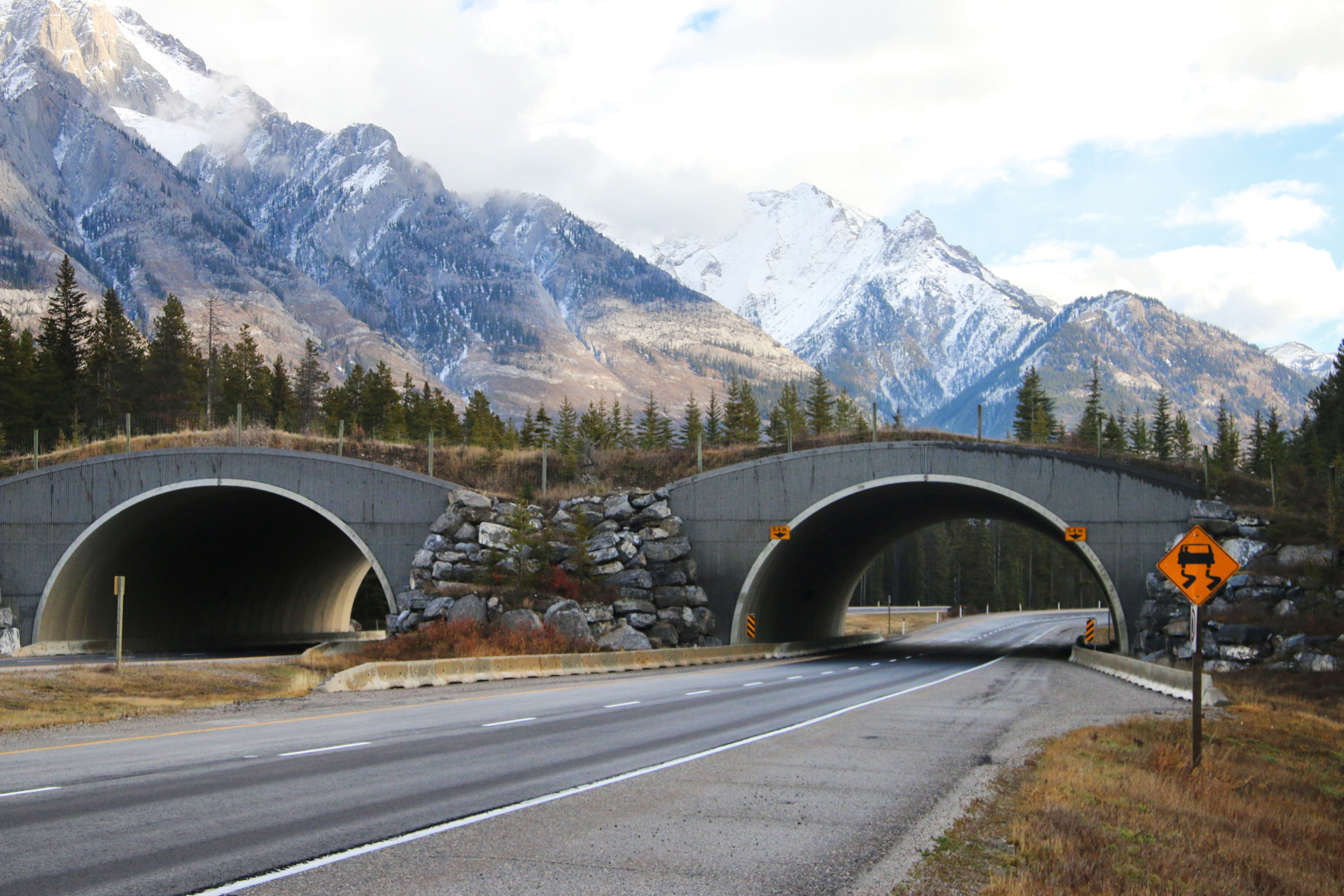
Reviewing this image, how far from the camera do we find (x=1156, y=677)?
90.0ft

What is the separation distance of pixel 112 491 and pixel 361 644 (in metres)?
12.1

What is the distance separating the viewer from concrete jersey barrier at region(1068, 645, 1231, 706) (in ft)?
79.5

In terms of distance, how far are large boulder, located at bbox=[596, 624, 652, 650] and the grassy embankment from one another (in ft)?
69.5

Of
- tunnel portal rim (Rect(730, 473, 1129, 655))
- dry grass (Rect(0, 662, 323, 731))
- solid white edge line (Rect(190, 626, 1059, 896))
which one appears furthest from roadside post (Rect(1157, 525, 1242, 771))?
tunnel portal rim (Rect(730, 473, 1129, 655))

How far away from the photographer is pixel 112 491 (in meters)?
39.6

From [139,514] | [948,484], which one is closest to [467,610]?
[139,514]

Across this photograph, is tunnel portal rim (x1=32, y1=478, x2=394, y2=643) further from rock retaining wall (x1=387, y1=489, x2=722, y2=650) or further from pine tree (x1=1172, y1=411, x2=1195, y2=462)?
pine tree (x1=1172, y1=411, x2=1195, y2=462)

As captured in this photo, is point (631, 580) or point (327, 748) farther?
point (631, 580)

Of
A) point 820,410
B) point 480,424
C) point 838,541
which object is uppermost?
point 820,410

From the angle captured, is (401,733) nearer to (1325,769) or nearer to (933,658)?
(1325,769)

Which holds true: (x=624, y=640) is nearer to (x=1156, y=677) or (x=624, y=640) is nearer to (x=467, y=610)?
(x=467, y=610)

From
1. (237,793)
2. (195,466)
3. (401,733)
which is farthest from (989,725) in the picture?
(195,466)

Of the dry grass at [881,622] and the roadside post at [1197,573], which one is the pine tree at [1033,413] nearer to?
the dry grass at [881,622]

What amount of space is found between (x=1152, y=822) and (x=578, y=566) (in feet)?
97.3
